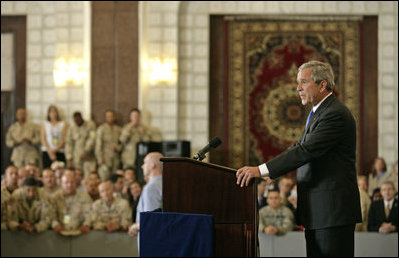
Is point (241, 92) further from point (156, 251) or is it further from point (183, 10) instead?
point (156, 251)

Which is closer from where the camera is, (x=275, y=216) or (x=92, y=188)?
(x=275, y=216)

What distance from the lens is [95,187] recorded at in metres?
9.36

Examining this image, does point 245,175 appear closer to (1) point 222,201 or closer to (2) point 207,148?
(1) point 222,201

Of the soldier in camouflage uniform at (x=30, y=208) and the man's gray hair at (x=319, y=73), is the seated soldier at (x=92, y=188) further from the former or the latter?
the man's gray hair at (x=319, y=73)

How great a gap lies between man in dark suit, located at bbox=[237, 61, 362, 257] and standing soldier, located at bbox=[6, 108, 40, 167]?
8462mm

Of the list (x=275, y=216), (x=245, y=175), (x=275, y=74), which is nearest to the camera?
(x=245, y=175)

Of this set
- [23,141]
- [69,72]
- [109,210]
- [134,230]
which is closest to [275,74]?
[69,72]

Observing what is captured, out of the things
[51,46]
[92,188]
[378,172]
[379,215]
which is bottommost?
[379,215]

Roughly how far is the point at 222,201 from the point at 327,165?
0.62m

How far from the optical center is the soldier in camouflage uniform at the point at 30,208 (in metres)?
7.72

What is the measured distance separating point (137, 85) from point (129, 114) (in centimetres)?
48

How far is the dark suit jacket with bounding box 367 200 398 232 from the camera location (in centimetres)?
787

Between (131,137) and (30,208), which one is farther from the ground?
(131,137)

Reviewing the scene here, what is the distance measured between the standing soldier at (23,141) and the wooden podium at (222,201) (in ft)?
27.9
